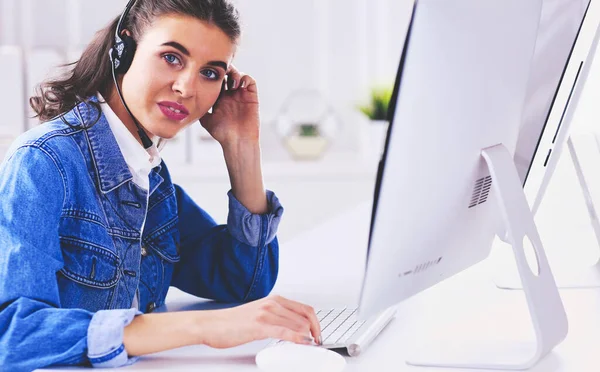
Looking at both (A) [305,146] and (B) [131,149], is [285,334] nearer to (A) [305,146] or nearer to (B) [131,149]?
(B) [131,149]

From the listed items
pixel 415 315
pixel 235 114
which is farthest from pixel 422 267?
pixel 235 114

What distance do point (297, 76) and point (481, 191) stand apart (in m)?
2.93

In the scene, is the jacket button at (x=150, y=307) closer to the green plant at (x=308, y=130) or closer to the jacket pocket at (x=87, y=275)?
the jacket pocket at (x=87, y=275)

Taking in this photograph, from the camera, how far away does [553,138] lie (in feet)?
3.88

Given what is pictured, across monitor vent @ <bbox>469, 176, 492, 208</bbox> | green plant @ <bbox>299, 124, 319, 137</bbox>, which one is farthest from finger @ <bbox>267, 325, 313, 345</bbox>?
green plant @ <bbox>299, 124, 319, 137</bbox>

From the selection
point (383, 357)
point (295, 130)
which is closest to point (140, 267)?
point (383, 357)

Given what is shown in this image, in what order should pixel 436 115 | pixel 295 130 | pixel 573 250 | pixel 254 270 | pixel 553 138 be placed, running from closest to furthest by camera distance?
pixel 436 115 → pixel 553 138 → pixel 254 270 → pixel 573 250 → pixel 295 130

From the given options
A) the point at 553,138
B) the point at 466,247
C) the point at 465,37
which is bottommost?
the point at 466,247

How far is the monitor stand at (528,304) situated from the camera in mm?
904

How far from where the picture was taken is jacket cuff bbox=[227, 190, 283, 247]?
1411 mm

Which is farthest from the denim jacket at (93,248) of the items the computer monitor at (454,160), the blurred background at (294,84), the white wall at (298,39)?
the white wall at (298,39)

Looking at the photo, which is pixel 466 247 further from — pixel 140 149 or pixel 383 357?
pixel 140 149

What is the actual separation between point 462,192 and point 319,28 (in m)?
2.99

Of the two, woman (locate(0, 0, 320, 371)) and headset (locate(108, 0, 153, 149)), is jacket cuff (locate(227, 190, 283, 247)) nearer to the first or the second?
woman (locate(0, 0, 320, 371))
